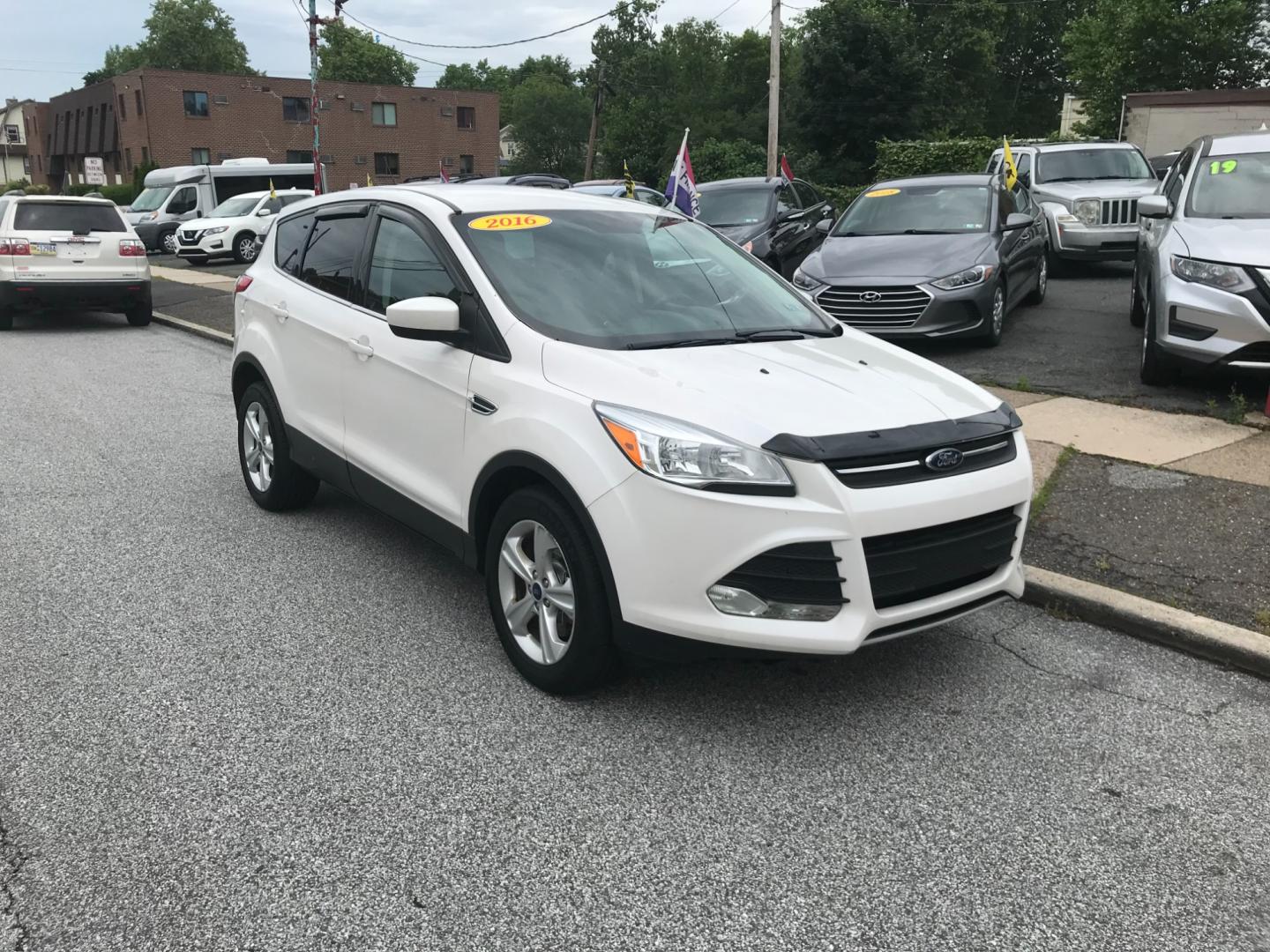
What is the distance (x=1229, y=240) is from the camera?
7.35 metres

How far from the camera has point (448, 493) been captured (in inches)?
169

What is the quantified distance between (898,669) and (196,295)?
1674 cm

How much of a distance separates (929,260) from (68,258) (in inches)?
443

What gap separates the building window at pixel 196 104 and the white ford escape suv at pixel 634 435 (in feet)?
190

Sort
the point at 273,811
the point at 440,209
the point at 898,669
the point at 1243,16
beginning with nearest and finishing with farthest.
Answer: the point at 273,811 < the point at 898,669 < the point at 440,209 < the point at 1243,16

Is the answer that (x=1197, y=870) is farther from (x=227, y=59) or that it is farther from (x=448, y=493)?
(x=227, y=59)

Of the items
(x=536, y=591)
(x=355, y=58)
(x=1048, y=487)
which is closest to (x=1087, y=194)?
(x=1048, y=487)

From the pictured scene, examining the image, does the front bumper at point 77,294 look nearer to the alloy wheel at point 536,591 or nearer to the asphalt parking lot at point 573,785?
the asphalt parking lot at point 573,785

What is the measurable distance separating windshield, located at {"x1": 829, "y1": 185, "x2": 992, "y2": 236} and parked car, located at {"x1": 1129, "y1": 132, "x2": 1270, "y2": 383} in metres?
1.99

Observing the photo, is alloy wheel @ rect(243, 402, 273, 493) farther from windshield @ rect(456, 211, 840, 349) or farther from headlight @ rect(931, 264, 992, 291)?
headlight @ rect(931, 264, 992, 291)

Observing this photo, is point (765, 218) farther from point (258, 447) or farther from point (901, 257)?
point (258, 447)

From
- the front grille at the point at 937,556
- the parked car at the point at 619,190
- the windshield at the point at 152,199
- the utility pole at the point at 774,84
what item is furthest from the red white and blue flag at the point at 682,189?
the windshield at the point at 152,199

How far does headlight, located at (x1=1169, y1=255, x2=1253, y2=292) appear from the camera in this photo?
7043 millimetres

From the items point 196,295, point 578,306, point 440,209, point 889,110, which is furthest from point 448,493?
point 889,110
